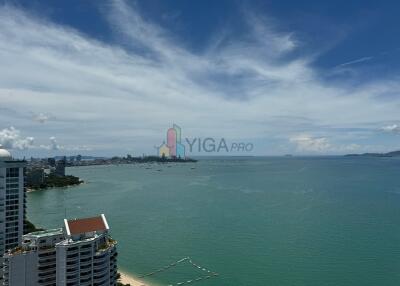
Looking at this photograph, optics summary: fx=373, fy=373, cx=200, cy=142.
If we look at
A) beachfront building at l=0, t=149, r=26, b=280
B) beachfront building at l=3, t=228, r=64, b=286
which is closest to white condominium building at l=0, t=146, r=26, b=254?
beachfront building at l=0, t=149, r=26, b=280

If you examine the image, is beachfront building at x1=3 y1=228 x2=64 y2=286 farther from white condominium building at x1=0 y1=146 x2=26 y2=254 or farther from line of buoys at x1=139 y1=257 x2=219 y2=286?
line of buoys at x1=139 y1=257 x2=219 y2=286

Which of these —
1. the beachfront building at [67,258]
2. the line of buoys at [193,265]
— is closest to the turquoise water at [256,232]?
the line of buoys at [193,265]

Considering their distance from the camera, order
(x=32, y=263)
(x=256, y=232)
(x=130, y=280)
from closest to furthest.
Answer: (x=32, y=263) → (x=130, y=280) → (x=256, y=232)

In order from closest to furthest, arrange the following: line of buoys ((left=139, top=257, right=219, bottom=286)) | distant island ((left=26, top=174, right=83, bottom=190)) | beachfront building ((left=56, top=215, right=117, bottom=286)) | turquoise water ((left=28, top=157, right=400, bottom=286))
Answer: beachfront building ((left=56, top=215, right=117, bottom=286)) → line of buoys ((left=139, top=257, right=219, bottom=286)) → turquoise water ((left=28, top=157, right=400, bottom=286)) → distant island ((left=26, top=174, right=83, bottom=190))

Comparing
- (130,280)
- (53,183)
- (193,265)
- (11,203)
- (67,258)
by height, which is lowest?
(130,280)

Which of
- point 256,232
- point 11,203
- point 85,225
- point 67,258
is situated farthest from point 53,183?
point 67,258


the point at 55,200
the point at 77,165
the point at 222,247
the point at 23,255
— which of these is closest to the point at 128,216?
the point at 222,247

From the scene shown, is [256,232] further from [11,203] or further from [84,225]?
[11,203]
